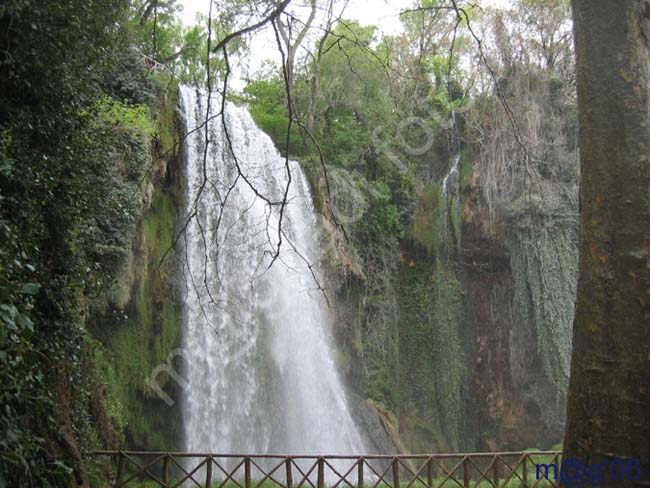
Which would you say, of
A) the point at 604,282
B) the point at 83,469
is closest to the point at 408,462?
the point at 83,469

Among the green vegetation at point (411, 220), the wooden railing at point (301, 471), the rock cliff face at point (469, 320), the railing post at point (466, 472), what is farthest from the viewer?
the rock cliff face at point (469, 320)

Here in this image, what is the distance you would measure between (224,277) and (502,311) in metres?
7.84

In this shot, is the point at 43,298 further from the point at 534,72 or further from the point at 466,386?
the point at 534,72

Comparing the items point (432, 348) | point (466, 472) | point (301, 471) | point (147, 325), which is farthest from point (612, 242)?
point (432, 348)

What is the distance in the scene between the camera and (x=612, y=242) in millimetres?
2961

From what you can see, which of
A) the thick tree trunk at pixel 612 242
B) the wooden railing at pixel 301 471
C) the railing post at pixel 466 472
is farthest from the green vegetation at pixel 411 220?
the thick tree trunk at pixel 612 242

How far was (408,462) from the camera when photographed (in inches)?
505

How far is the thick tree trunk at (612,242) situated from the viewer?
2748mm

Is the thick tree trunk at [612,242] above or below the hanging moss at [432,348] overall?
above

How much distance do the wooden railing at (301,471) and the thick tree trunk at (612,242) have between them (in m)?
4.61

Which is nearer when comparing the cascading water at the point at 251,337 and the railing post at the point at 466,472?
the railing post at the point at 466,472

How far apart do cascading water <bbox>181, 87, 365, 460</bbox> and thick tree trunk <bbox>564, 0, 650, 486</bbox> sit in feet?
23.8

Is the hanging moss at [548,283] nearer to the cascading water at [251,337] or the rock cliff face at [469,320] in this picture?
the rock cliff face at [469,320]

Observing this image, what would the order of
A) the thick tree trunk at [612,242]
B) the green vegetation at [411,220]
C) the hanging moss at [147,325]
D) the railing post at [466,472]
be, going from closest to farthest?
the thick tree trunk at [612,242] → the railing post at [466,472] → the hanging moss at [147,325] → the green vegetation at [411,220]
